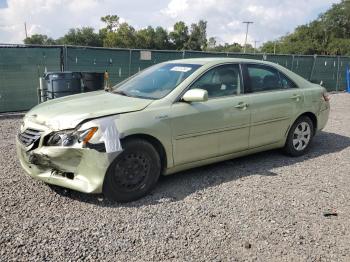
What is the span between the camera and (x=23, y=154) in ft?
13.9

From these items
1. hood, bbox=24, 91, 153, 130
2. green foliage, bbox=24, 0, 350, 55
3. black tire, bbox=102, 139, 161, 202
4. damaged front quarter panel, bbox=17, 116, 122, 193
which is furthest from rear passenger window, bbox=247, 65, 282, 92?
green foliage, bbox=24, 0, 350, 55

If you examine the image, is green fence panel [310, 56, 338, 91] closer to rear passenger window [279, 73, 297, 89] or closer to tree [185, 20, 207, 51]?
rear passenger window [279, 73, 297, 89]

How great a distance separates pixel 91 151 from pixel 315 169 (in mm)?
3371

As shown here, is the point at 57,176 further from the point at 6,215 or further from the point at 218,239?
the point at 218,239

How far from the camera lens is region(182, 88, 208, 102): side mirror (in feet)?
14.6

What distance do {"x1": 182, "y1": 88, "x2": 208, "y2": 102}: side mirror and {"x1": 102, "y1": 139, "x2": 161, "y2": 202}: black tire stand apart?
750 millimetres

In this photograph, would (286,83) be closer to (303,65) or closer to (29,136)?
(29,136)

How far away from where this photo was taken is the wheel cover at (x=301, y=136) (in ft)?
19.9

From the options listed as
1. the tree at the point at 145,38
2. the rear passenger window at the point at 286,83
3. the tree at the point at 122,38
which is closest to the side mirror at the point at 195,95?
the rear passenger window at the point at 286,83

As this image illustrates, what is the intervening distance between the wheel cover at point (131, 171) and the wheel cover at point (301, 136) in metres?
2.86

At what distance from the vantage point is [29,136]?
13.6ft

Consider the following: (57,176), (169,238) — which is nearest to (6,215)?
(57,176)

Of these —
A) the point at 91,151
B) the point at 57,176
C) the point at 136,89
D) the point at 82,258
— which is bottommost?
the point at 82,258

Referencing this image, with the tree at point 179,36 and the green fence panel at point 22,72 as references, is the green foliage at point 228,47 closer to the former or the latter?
the tree at point 179,36
